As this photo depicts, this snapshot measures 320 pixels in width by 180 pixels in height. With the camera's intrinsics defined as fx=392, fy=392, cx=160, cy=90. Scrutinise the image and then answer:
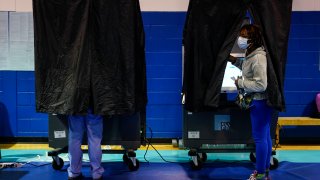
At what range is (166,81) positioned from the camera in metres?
5.61

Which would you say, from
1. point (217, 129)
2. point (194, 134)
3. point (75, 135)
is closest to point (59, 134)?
point (75, 135)

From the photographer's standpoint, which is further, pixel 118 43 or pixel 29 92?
pixel 29 92

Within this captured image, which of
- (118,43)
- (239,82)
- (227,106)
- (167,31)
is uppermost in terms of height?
(167,31)

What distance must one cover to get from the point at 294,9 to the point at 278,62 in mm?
2035

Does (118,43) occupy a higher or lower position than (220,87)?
higher

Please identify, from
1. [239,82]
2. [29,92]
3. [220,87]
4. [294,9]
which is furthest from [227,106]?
[29,92]

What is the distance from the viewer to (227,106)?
4.29 meters

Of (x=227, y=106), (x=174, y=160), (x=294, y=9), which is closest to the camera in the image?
(x=227, y=106)

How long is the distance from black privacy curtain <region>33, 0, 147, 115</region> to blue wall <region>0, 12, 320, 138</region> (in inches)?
70.7

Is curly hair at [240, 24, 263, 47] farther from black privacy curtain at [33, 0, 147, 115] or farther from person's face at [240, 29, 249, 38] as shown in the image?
black privacy curtain at [33, 0, 147, 115]

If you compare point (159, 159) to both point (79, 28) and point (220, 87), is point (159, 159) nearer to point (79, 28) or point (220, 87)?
point (220, 87)

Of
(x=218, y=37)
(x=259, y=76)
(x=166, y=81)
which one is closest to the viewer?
(x=259, y=76)

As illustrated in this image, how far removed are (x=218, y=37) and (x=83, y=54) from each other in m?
1.37

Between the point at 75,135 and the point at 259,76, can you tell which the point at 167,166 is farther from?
the point at 259,76
